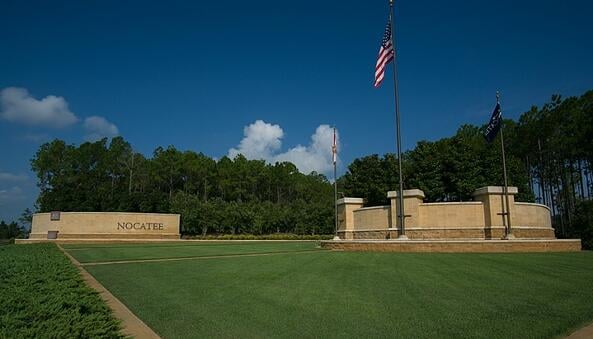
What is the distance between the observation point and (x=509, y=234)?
22.1m

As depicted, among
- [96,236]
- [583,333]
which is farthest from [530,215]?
[96,236]

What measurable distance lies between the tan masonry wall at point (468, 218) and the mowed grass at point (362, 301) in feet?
41.6

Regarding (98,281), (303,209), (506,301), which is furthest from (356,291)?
(303,209)

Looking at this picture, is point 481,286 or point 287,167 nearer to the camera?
point 481,286

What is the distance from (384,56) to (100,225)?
35.0 metres

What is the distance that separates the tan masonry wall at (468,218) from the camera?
24000mm

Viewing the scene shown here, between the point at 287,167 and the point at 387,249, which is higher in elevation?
the point at 287,167

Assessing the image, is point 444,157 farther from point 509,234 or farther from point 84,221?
point 84,221

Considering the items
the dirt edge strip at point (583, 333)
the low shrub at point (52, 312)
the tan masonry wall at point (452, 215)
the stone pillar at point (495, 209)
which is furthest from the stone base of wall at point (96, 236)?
the dirt edge strip at point (583, 333)

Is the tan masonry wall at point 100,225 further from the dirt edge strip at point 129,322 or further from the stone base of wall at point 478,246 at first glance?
the dirt edge strip at point 129,322

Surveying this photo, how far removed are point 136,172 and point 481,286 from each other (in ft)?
227

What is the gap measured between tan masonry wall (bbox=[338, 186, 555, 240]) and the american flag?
7600 mm

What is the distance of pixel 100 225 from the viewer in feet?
142

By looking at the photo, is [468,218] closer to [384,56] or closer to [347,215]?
[347,215]
